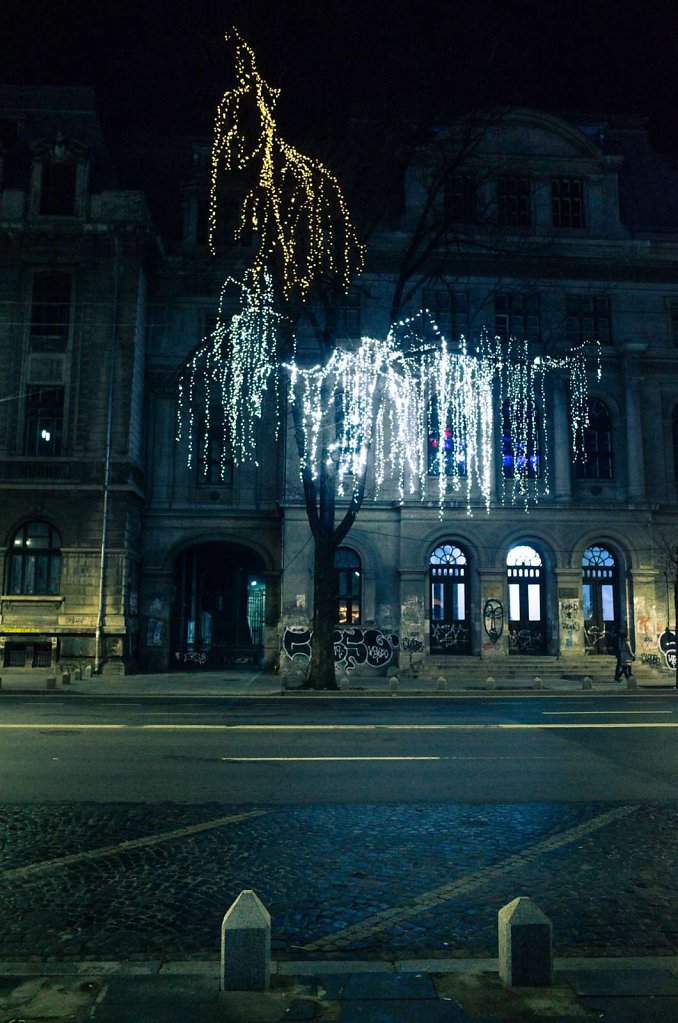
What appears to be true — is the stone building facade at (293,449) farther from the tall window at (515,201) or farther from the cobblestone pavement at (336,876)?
the cobblestone pavement at (336,876)

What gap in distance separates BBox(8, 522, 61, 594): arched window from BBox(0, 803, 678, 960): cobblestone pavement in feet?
69.9

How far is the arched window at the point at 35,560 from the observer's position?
28.0 m

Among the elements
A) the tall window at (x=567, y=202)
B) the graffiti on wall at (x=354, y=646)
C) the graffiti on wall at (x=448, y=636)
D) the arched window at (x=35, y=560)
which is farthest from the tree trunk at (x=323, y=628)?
the tall window at (x=567, y=202)

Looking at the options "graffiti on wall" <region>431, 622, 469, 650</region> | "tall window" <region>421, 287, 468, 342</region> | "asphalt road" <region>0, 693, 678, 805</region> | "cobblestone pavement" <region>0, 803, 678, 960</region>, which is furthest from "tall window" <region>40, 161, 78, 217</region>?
"cobblestone pavement" <region>0, 803, 678, 960</region>

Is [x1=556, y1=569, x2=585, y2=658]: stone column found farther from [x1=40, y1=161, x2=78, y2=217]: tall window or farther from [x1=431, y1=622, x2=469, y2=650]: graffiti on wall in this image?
[x1=40, y1=161, x2=78, y2=217]: tall window

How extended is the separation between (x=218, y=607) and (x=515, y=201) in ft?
68.2

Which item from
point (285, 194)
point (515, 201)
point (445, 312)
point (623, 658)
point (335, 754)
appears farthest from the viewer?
point (515, 201)

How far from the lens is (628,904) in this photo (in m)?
5.48

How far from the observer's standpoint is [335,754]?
35.8 feet

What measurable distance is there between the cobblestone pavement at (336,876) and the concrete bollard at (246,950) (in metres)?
0.56

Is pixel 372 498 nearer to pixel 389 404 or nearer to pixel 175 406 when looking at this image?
pixel 389 404

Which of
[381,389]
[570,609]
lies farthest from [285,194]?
[570,609]

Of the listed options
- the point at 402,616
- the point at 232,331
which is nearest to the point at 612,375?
the point at 402,616

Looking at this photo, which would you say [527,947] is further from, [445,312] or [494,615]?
[445,312]
